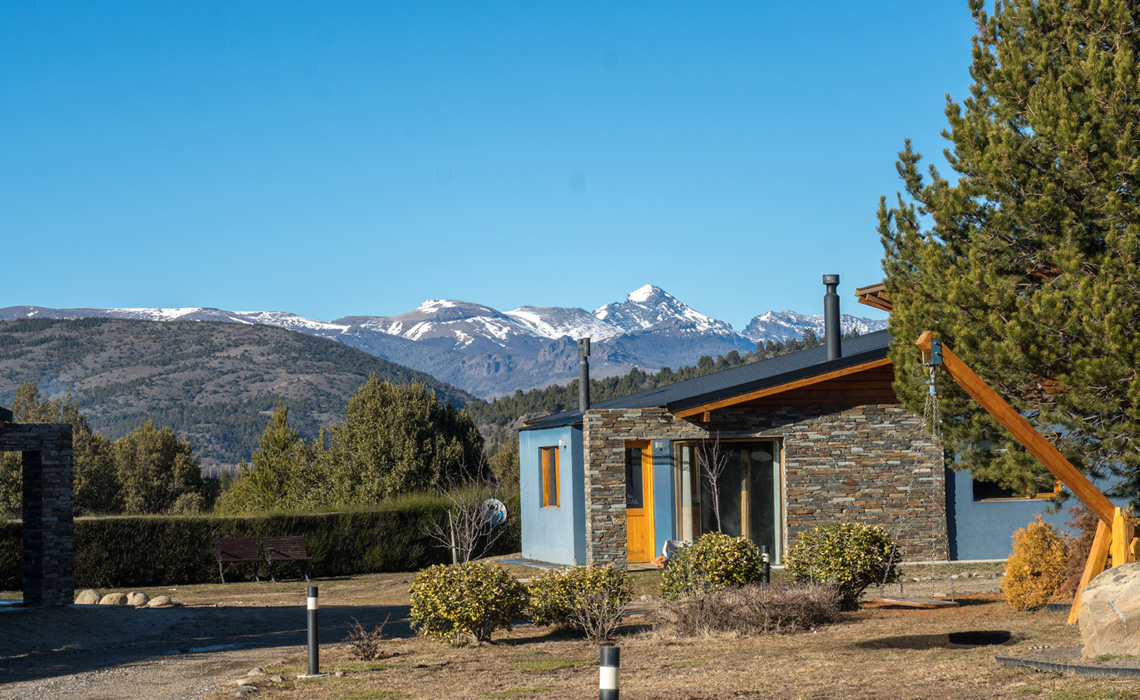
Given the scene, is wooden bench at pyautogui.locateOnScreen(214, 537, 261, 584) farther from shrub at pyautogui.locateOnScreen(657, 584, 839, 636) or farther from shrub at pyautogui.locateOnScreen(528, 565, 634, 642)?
shrub at pyautogui.locateOnScreen(657, 584, 839, 636)

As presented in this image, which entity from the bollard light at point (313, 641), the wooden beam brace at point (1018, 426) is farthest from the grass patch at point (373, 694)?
the wooden beam brace at point (1018, 426)

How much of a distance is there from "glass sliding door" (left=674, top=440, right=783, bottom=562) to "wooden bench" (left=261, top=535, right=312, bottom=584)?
9145 mm

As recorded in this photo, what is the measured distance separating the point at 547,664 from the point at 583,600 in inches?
65.4

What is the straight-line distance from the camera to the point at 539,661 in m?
9.88

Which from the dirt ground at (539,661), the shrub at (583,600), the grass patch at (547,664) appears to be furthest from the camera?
the shrub at (583,600)

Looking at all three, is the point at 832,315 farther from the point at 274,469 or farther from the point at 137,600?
the point at 274,469

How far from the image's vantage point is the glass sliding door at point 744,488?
18.9 m

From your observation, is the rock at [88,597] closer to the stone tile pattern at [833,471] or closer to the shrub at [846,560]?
the stone tile pattern at [833,471]

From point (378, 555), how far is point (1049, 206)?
18.1 meters

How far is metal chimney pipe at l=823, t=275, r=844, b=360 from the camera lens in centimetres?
2005

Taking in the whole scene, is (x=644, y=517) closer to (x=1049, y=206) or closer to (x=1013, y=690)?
(x=1049, y=206)

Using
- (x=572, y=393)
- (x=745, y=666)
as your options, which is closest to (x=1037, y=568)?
(x=745, y=666)

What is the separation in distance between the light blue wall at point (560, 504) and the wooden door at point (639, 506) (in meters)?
0.85

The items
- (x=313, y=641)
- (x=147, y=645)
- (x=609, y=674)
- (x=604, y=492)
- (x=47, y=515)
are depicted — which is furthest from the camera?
(x=604, y=492)
